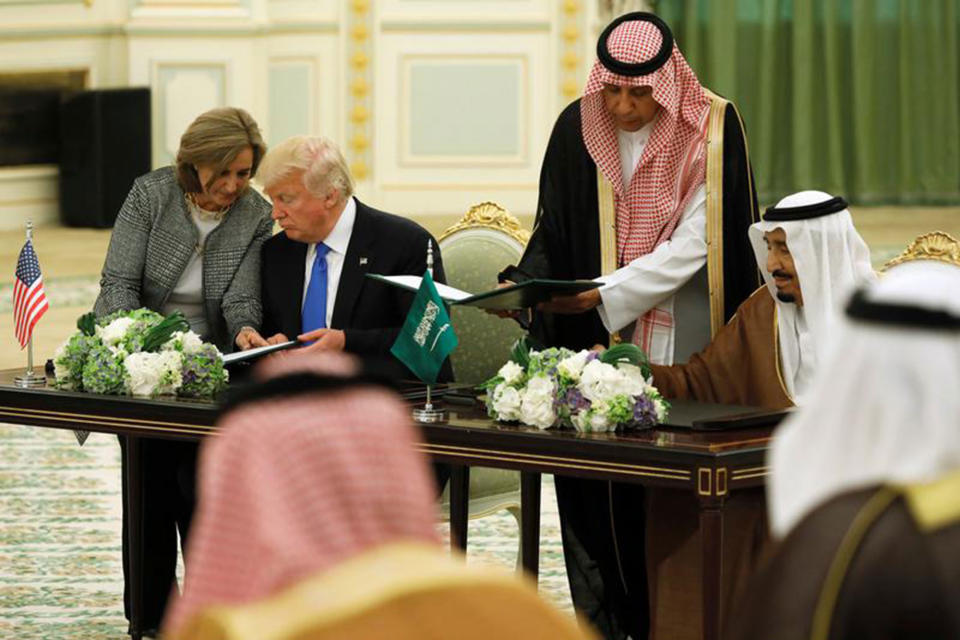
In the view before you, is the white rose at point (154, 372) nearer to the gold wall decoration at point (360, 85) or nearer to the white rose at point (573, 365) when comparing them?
the white rose at point (573, 365)

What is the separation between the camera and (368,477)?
65.5 inches

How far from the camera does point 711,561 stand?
3.87m

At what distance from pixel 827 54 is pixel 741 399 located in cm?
1091

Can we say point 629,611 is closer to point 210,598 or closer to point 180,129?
point 210,598

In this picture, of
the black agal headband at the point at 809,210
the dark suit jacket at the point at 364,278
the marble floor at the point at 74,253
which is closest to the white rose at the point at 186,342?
the dark suit jacket at the point at 364,278

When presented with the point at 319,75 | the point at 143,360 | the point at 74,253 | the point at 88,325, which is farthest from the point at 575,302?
the point at 319,75

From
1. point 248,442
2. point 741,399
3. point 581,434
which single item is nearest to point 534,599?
point 248,442

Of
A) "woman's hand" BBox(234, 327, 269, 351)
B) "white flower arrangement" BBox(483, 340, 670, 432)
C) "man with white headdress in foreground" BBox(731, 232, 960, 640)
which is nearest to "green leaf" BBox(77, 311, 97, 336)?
"woman's hand" BBox(234, 327, 269, 351)

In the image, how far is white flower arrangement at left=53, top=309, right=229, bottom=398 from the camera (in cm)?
463

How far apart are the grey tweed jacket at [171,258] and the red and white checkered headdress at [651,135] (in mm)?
986

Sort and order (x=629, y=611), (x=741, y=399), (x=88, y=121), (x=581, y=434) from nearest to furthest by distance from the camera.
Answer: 1. (x=581, y=434)
2. (x=741, y=399)
3. (x=629, y=611)
4. (x=88, y=121)

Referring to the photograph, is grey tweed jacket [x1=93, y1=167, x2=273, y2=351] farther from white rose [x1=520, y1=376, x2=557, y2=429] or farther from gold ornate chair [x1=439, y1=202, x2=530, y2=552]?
white rose [x1=520, y1=376, x2=557, y2=429]

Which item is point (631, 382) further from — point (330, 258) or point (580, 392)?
point (330, 258)

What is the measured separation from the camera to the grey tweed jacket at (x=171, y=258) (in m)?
5.05
